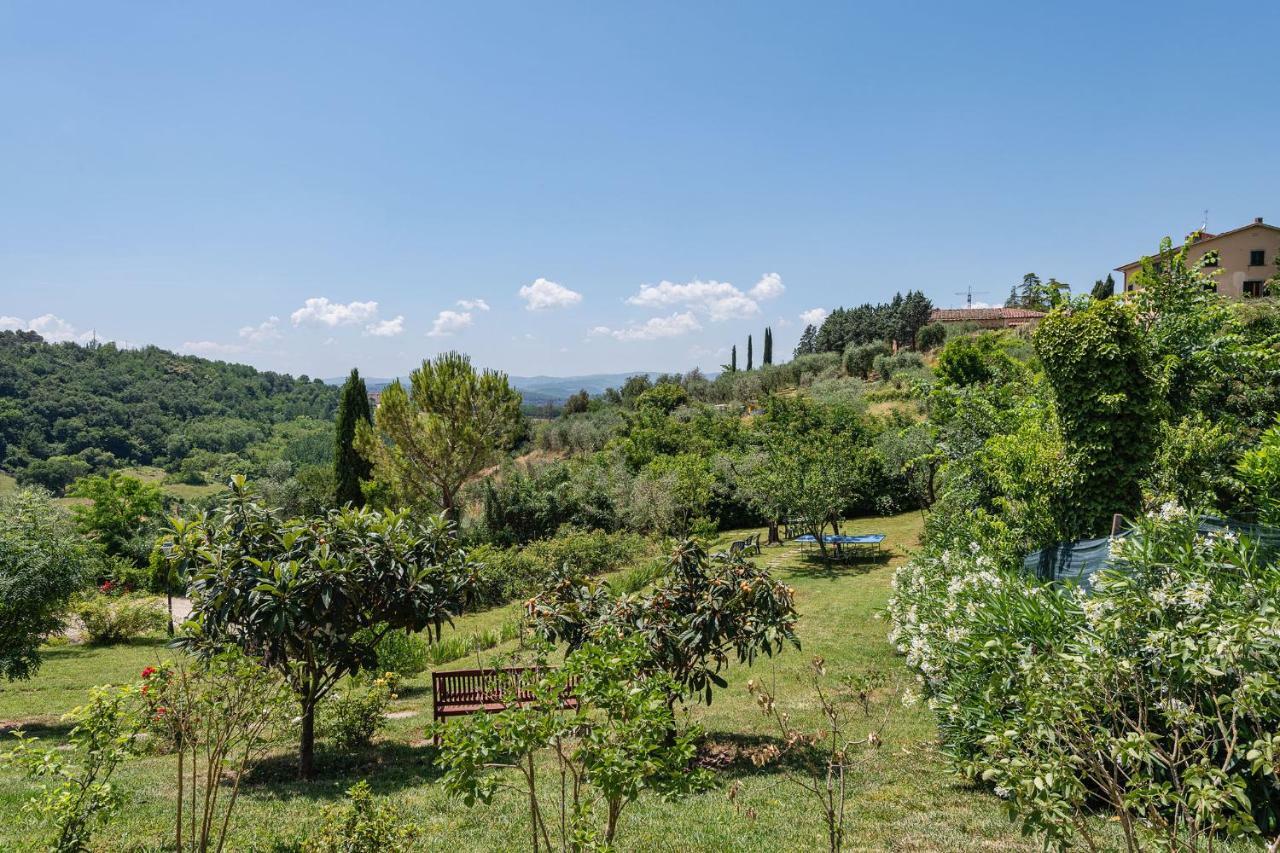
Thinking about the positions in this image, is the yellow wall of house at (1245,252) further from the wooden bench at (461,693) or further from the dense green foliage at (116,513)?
the dense green foliage at (116,513)

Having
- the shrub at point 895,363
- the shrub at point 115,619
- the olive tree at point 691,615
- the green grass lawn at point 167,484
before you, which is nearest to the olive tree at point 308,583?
the olive tree at point 691,615

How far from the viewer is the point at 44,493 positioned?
1370 cm

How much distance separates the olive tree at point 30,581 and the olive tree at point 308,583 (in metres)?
4.80

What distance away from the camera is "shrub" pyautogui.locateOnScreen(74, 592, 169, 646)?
1688 cm

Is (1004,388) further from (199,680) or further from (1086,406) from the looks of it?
(199,680)

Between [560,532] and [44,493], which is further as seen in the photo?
[560,532]

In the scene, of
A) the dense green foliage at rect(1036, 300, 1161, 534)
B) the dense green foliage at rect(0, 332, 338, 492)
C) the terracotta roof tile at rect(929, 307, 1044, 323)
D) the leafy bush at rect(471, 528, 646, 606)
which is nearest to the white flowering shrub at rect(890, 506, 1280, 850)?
the dense green foliage at rect(1036, 300, 1161, 534)

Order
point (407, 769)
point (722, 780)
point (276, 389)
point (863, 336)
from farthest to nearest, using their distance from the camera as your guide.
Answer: point (276, 389), point (863, 336), point (407, 769), point (722, 780)

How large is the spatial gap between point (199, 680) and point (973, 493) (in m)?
12.4

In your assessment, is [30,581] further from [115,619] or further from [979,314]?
[979,314]

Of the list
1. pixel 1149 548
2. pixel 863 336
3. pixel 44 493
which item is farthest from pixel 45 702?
pixel 863 336

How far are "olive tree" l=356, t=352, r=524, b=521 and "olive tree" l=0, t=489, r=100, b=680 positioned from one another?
1312cm

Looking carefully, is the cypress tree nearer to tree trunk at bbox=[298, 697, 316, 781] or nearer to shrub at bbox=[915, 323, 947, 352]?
tree trunk at bbox=[298, 697, 316, 781]

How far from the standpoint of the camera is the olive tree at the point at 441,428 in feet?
76.6
